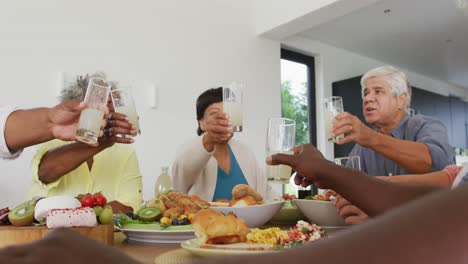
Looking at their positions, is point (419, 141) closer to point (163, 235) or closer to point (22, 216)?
point (163, 235)

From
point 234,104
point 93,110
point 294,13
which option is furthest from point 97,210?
point 294,13

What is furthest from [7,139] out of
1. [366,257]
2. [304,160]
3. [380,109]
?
[380,109]

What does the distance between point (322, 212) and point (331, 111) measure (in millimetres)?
686

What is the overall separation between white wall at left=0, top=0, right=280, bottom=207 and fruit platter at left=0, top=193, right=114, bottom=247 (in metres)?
1.92

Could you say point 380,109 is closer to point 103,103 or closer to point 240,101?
point 240,101

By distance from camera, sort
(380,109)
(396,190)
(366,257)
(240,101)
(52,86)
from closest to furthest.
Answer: (366,257)
(396,190)
(240,101)
(380,109)
(52,86)

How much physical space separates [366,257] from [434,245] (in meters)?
0.03

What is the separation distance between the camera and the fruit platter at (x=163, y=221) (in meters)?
0.92

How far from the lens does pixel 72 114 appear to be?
1.47m

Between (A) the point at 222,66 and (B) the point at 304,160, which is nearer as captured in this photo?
(B) the point at 304,160

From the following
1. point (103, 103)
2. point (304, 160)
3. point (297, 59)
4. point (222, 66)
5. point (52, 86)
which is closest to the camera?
point (304, 160)

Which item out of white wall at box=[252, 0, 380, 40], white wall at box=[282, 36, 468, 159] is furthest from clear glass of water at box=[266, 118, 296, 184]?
white wall at box=[282, 36, 468, 159]

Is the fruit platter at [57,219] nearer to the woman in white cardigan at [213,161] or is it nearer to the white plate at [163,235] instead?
the white plate at [163,235]

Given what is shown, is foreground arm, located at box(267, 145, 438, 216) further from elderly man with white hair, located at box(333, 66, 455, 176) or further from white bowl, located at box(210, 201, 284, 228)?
elderly man with white hair, located at box(333, 66, 455, 176)
